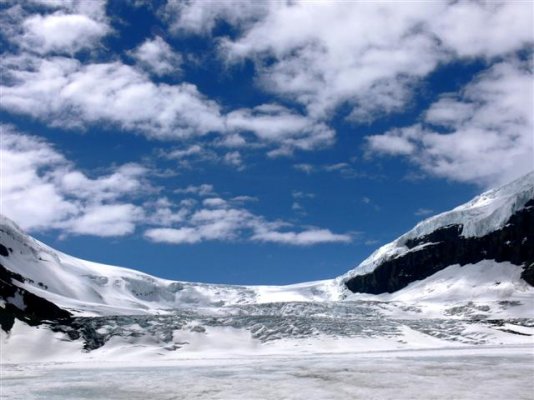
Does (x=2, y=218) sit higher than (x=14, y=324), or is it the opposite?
(x=2, y=218)

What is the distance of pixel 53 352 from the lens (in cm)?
7800

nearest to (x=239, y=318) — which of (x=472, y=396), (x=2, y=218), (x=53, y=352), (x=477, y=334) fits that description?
(x=53, y=352)

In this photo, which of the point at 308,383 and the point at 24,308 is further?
the point at 24,308

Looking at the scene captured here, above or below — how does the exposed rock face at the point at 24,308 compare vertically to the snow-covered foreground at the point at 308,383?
above

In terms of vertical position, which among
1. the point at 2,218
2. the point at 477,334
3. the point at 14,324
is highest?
the point at 2,218

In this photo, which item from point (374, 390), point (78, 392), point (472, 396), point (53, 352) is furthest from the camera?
point (53, 352)

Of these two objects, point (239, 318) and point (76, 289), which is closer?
point (239, 318)

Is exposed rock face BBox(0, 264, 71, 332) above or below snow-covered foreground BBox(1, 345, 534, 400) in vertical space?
above

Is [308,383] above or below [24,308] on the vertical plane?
below

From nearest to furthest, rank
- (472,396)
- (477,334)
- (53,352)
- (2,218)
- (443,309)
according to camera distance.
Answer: (472,396)
(53,352)
(477,334)
(443,309)
(2,218)

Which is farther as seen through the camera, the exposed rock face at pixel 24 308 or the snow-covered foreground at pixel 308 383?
Result: the exposed rock face at pixel 24 308

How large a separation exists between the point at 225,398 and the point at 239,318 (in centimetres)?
7035

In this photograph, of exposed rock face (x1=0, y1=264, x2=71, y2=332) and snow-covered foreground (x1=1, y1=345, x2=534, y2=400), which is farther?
exposed rock face (x1=0, y1=264, x2=71, y2=332)

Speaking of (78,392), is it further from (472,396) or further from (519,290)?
(519,290)
